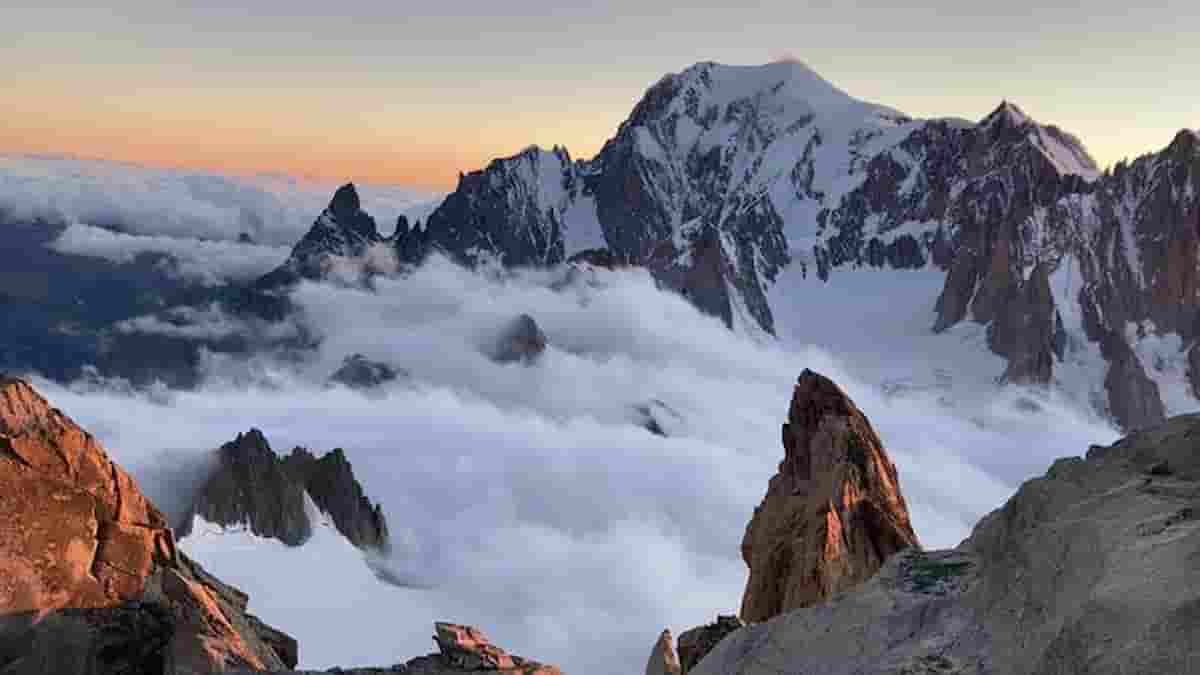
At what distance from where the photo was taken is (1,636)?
78.6 ft

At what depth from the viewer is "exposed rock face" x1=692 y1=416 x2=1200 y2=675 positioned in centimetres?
1129

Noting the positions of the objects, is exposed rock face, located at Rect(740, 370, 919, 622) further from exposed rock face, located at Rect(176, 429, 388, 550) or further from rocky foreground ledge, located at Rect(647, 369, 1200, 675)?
exposed rock face, located at Rect(176, 429, 388, 550)

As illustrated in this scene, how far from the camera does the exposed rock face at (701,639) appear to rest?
32.0m

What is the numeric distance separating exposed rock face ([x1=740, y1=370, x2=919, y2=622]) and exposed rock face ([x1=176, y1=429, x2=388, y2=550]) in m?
85.0

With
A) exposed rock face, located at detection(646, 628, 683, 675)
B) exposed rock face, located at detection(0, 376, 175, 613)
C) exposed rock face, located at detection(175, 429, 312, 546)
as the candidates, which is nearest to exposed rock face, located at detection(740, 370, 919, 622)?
exposed rock face, located at detection(646, 628, 683, 675)

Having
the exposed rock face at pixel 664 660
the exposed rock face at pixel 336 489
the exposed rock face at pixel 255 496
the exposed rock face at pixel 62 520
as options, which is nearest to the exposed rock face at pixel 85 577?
the exposed rock face at pixel 62 520

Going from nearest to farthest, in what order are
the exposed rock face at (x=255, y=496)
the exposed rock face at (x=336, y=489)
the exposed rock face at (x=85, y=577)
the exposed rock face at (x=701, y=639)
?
1. the exposed rock face at (x=85, y=577)
2. the exposed rock face at (x=701, y=639)
3. the exposed rock face at (x=255, y=496)
4. the exposed rock face at (x=336, y=489)

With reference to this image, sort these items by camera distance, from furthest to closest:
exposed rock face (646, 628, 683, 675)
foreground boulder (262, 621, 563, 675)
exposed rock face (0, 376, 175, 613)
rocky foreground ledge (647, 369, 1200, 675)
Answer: exposed rock face (646, 628, 683, 675)
foreground boulder (262, 621, 563, 675)
exposed rock face (0, 376, 175, 613)
rocky foreground ledge (647, 369, 1200, 675)

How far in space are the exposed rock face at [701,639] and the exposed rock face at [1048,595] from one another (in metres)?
12.5

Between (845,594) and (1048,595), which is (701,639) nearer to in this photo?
(845,594)

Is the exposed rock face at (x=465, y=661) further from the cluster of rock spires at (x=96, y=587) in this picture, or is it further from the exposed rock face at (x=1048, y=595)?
the exposed rock face at (x=1048, y=595)

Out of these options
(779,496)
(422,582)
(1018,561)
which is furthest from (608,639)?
(1018,561)

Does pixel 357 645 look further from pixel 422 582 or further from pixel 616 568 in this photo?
pixel 616 568

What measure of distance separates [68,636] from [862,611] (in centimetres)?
1927
